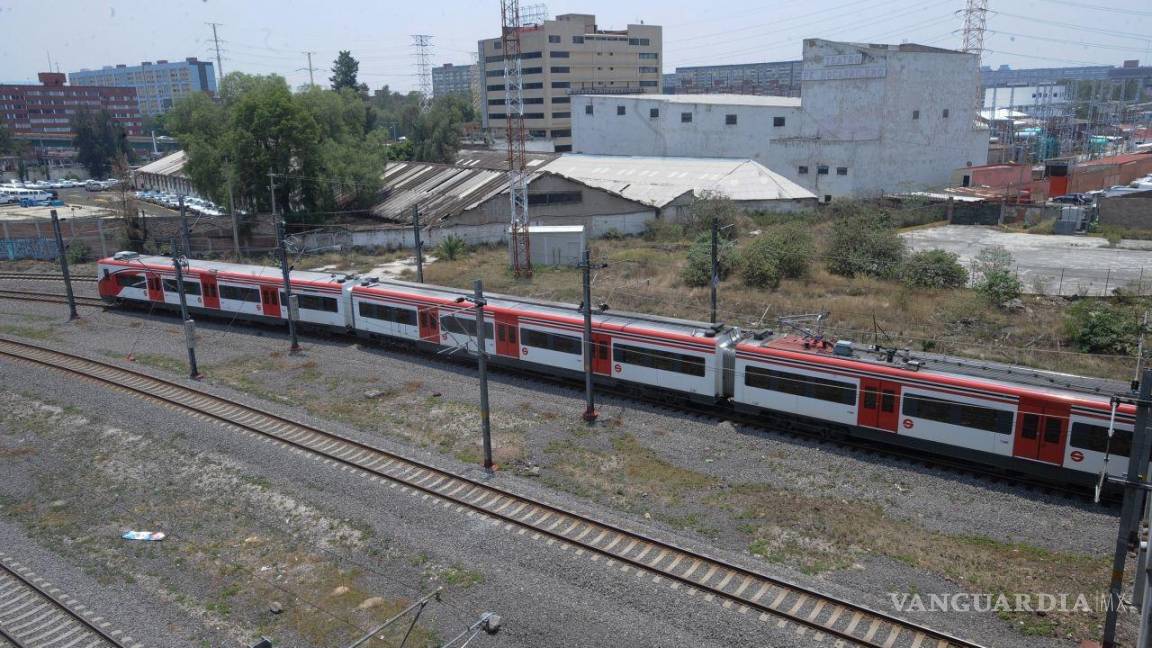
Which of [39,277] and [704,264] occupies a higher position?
[704,264]

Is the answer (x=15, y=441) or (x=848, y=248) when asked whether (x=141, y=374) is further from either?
(x=848, y=248)

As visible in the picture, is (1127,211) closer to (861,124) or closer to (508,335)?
(861,124)

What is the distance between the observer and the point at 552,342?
22219 mm

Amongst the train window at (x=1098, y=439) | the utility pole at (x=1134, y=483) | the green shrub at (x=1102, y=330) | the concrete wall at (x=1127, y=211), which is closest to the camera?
the utility pole at (x=1134, y=483)

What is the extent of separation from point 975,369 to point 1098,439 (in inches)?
107

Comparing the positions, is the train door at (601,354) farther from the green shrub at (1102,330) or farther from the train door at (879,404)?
the green shrub at (1102,330)

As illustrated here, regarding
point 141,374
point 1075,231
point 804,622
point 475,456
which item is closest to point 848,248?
point 1075,231

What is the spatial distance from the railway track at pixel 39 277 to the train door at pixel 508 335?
89.5 feet

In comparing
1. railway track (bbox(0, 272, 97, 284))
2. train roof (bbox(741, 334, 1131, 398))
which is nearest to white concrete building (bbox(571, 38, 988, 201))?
train roof (bbox(741, 334, 1131, 398))

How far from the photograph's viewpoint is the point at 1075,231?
43.1 metres

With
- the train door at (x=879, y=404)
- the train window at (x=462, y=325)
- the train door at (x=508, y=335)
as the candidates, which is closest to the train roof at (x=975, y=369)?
the train door at (x=879, y=404)

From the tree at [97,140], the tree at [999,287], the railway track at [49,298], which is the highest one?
the tree at [97,140]

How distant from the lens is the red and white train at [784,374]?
1516 cm

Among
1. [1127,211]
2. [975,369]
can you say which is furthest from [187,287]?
[1127,211]
